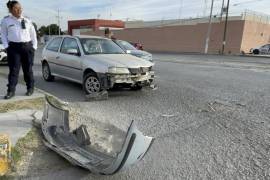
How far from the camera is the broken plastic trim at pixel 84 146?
109 inches

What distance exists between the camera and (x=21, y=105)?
5543 mm

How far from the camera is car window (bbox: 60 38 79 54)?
7977 mm

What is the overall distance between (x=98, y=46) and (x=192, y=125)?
3.97 meters

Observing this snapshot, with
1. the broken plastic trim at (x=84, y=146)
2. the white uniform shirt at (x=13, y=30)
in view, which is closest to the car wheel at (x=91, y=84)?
the white uniform shirt at (x=13, y=30)

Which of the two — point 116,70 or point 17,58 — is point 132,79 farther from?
point 17,58

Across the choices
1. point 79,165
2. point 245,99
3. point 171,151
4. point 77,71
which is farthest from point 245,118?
point 77,71

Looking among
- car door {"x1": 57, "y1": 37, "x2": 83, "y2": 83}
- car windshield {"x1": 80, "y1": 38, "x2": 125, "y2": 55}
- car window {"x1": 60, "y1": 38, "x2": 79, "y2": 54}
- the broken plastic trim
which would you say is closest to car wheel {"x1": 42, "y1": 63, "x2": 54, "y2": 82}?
car door {"x1": 57, "y1": 37, "x2": 83, "y2": 83}

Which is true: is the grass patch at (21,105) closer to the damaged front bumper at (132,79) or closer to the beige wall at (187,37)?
the damaged front bumper at (132,79)

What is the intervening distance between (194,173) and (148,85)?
13.8ft

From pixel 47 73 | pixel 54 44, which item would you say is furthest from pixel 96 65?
pixel 47 73

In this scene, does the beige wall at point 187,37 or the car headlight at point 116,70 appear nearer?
the car headlight at point 116,70

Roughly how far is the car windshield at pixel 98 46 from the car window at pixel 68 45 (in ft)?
0.81

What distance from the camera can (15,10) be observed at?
575 centimetres

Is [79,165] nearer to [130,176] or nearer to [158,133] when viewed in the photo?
[130,176]
